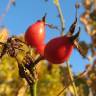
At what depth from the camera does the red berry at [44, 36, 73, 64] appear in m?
1.59

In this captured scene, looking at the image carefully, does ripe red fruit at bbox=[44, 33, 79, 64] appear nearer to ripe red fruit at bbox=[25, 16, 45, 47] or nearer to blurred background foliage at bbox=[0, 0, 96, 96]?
ripe red fruit at bbox=[25, 16, 45, 47]

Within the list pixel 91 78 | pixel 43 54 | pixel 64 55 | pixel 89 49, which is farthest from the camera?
pixel 89 49

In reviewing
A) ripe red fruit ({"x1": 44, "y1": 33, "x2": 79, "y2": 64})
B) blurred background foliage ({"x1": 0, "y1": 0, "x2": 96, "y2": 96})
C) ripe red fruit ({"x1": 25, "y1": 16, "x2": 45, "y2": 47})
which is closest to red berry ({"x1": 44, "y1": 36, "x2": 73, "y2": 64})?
ripe red fruit ({"x1": 44, "y1": 33, "x2": 79, "y2": 64})

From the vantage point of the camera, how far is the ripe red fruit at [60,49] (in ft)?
5.21

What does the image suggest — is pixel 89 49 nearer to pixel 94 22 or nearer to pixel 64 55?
pixel 94 22

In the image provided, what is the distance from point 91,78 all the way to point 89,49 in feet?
2.31

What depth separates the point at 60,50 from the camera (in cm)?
159

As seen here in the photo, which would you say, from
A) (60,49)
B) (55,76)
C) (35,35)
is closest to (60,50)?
(60,49)

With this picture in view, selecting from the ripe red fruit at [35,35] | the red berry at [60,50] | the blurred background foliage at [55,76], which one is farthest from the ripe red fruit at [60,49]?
the blurred background foliage at [55,76]

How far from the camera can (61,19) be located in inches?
101

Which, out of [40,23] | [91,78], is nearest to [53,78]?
[91,78]

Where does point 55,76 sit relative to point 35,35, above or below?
below

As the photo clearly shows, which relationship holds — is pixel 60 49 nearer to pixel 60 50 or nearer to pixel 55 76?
pixel 60 50

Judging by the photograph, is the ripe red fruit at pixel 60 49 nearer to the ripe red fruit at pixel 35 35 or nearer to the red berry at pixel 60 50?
the red berry at pixel 60 50
